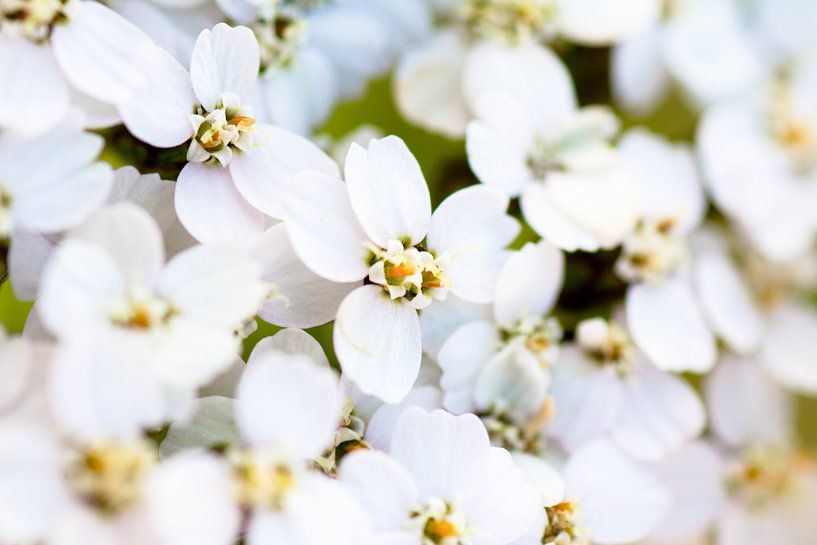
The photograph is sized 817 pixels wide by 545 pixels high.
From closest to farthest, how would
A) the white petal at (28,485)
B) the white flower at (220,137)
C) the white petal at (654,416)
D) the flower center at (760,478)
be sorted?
the white petal at (28,485)
the white flower at (220,137)
the white petal at (654,416)
the flower center at (760,478)

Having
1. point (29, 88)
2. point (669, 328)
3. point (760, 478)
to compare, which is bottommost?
point (760, 478)

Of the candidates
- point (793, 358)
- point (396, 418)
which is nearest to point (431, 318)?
point (396, 418)

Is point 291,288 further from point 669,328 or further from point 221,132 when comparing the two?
point 669,328

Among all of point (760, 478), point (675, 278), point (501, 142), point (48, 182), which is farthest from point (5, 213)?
point (760, 478)

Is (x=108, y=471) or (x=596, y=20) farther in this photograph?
(x=596, y=20)

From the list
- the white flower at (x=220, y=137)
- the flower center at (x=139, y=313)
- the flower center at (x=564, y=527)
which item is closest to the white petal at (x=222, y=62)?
the white flower at (x=220, y=137)

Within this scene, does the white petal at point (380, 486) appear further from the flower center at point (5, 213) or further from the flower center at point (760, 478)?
the flower center at point (760, 478)

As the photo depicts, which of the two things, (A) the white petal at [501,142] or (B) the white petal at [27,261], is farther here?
(A) the white petal at [501,142]

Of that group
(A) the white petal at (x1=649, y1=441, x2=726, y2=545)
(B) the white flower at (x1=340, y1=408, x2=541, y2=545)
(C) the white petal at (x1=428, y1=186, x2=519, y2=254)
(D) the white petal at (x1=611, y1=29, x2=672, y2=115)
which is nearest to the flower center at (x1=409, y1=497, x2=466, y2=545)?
(B) the white flower at (x1=340, y1=408, x2=541, y2=545)
